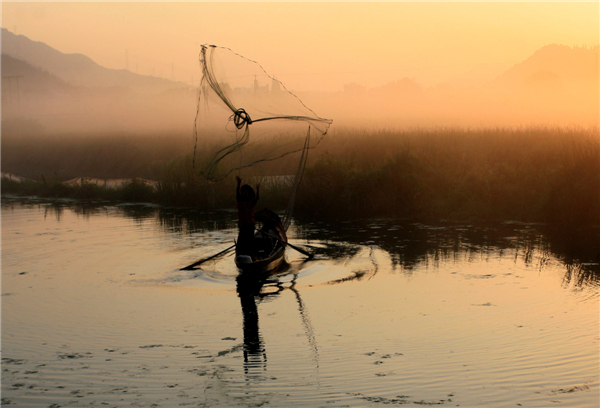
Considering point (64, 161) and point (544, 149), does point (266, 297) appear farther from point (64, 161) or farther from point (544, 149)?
point (64, 161)

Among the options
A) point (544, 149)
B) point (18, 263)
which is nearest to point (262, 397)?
point (18, 263)

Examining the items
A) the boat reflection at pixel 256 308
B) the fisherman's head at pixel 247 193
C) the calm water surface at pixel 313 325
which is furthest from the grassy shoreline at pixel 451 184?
the boat reflection at pixel 256 308

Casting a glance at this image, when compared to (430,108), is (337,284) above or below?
below

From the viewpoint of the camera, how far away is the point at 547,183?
19.3 meters

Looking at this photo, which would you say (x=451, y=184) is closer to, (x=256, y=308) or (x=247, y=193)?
(x=247, y=193)

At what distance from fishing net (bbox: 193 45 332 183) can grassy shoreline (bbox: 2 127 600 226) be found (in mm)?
8380

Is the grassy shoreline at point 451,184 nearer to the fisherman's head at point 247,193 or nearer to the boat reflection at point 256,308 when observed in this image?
the fisherman's head at point 247,193

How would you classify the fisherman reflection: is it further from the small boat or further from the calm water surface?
the small boat

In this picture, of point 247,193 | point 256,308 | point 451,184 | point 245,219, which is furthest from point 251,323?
point 451,184

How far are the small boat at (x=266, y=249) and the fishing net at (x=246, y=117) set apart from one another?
1421 mm

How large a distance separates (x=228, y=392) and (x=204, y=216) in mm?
16596

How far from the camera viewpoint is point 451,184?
68.8 feet

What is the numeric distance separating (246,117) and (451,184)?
11.4m

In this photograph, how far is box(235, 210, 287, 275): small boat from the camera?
36.8ft
